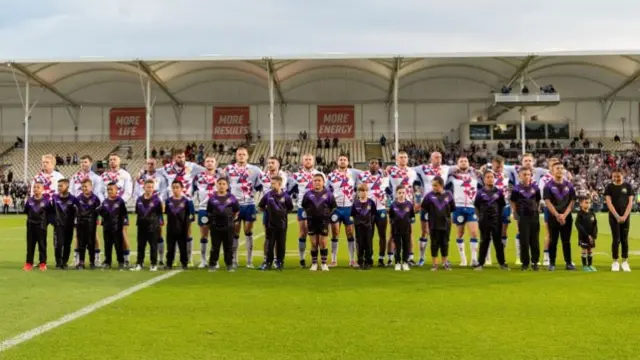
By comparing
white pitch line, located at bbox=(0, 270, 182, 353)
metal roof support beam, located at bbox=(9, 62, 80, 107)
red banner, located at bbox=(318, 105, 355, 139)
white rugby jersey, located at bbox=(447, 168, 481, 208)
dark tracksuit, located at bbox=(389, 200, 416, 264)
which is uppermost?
metal roof support beam, located at bbox=(9, 62, 80, 107)

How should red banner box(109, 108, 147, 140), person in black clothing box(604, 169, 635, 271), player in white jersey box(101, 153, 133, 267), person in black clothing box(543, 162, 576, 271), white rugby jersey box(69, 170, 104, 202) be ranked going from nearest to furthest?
person in black clothing box(604, 169, 635, 271) → person in black clothing box(543, 162, 576, 271) → player in white jersey box(101, 153, 133, 267) → white rugby jersey box(69, 170, 104, 202) → red banner box(109, 108, 147, 140)

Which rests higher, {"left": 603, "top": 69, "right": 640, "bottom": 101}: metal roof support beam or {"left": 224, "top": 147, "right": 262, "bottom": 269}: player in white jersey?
{"left": 603, "top": 69, "right": 640, "bottom": 101}: metal roof support beam

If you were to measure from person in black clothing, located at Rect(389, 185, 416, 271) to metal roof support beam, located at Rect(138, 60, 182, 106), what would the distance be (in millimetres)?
26500

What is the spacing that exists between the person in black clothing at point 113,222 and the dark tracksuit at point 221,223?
1523 millimetres

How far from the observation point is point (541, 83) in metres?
41.6

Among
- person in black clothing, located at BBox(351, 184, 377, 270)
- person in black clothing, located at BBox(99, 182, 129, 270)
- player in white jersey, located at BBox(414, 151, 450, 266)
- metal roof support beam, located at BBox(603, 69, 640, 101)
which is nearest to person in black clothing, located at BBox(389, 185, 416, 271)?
person in black clothing, located at BBox(351, 184, 377, 270)

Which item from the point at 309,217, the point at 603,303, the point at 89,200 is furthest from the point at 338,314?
the point at 89,200

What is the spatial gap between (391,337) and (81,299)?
3.73 meters

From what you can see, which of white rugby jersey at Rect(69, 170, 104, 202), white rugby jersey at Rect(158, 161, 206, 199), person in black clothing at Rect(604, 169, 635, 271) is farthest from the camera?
white rugby jersey at Rect(158, 161, 206, 199)

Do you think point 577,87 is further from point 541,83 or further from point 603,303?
point 603,303

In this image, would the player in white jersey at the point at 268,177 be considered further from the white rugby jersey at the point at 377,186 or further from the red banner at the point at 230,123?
the red banner at the point at 230,123

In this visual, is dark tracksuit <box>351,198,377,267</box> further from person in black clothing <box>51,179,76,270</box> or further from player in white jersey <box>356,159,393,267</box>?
person in black clothing <box>51,179,76,270</box>

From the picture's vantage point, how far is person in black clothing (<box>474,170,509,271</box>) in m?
9.60

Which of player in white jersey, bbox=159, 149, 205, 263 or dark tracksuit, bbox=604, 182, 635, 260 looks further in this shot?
player in white jersey, bbox=159, 149, 205, 263
